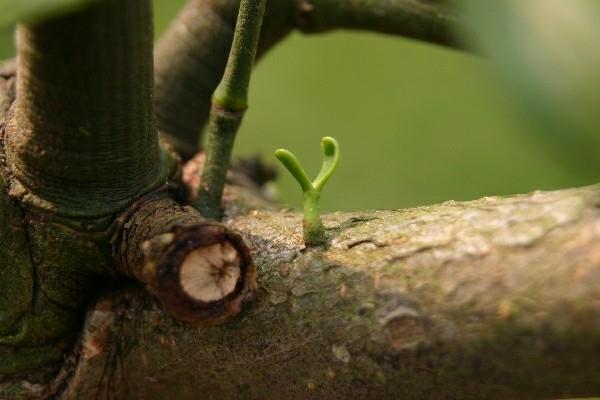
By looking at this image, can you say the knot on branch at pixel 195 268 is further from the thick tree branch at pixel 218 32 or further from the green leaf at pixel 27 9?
the thick tree branch at pixel 218 32

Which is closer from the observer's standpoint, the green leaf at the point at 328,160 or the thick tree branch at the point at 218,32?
the green leaf at the point at 328,160

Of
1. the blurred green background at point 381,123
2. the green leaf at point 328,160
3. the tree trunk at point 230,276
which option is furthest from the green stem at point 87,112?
the blurred green background at point 381,123

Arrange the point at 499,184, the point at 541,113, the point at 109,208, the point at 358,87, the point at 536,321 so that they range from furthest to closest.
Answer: the point at 358,87 < the point at 499,184 < the point at 109,208 < the point at 536,321 < the point at 541,113

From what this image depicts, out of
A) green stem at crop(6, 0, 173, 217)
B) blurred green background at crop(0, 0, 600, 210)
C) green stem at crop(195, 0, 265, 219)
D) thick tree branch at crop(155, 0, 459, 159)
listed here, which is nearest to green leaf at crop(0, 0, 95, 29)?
green stem at crop(6, 0, 173, 217)

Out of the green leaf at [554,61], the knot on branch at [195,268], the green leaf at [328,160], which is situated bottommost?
the knot on branch at [195,268]

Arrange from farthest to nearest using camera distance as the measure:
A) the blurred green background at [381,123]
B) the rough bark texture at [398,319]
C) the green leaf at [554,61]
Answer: the blurred green background at [381,123] → the rough bark texture at [398,319] → the green leaf at [554,61]

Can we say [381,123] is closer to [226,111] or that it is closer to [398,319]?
[226,111]

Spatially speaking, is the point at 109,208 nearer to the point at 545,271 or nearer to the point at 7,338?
the point at 7,338

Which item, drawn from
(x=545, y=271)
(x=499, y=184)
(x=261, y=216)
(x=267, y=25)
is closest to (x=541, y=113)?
(x=545, y=271)

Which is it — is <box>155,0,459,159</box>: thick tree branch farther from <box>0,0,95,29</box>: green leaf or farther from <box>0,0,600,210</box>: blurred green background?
<box>0,0,600,210</box>: blurred green background
